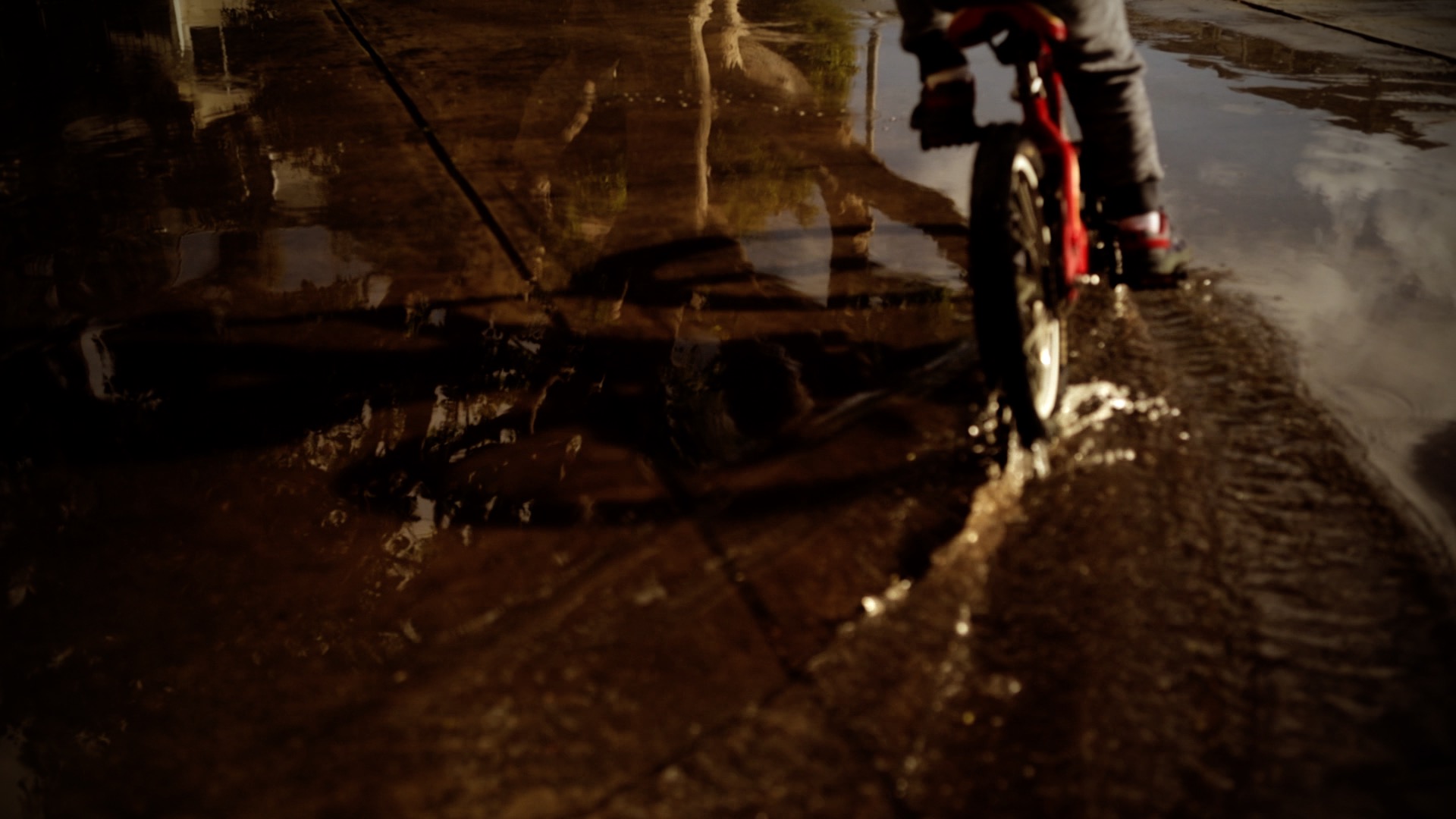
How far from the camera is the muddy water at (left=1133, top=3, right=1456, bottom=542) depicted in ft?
12.6

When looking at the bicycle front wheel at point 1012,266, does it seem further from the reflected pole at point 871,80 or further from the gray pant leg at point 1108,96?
the reflected pole at point 871,80

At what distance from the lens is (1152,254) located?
3.77 m

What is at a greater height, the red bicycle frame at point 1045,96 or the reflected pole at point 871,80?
the red bicycle frame at point 1045,96

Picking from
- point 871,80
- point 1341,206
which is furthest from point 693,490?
point 871,80

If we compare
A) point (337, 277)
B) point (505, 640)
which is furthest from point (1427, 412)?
point (337, 277)

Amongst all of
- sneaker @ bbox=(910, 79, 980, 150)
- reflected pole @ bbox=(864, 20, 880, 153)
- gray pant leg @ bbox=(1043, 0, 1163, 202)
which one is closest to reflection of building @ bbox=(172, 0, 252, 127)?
reflected pole @ bbox=(864, 20, 880, 153)

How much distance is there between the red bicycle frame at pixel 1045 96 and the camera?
10.6ft

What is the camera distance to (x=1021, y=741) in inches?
98.7

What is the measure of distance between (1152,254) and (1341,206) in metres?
2.26

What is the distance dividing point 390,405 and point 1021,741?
2379 mm

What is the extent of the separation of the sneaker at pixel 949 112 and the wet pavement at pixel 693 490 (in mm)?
821

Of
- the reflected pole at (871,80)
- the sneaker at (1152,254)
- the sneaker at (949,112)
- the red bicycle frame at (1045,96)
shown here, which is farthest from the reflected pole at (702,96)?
the sneaker at (1152,254)

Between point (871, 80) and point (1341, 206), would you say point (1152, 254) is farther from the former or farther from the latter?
point (871, 80)

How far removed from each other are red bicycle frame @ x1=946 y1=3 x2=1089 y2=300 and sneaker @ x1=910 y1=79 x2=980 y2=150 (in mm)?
158
